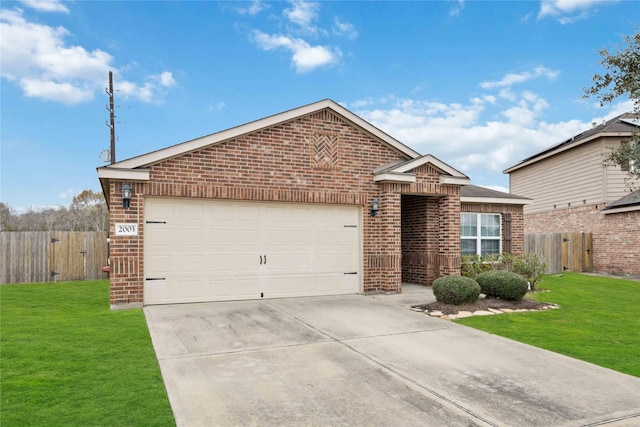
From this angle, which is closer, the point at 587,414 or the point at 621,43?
the point at 587,414

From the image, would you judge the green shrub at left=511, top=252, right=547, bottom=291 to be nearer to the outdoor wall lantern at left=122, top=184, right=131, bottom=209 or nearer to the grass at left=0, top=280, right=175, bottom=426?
the grass at left=0, top=280, right=175, bottom=426

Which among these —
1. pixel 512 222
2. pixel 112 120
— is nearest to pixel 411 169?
pixel 512 222

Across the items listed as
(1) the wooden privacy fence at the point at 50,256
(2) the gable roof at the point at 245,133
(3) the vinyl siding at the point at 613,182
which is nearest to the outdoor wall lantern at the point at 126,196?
(2) the gable roof at the point at 245,133

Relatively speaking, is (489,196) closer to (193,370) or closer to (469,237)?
(469,237)

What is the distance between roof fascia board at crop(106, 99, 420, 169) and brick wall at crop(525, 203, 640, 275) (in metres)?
11.6

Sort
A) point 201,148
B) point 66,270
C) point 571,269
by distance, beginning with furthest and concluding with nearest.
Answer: point 571,269 < point 66,270 < point 201,148

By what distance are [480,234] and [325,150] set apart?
666 cm

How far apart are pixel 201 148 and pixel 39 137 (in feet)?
68.4

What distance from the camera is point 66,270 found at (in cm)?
1561

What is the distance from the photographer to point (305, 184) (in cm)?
1087

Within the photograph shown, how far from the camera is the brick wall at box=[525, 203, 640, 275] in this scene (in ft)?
57.9

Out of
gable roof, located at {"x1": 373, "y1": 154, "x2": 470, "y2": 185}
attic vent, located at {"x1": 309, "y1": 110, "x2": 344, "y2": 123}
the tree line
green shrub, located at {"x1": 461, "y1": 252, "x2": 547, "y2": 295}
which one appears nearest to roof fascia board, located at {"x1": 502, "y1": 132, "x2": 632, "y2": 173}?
green shrub, located at {"x1": 461, "y1": 252, "x2": 547, "y2": 295}

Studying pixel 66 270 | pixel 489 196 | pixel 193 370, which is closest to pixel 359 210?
pixel 489 196

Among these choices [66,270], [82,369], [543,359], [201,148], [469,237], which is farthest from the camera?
[66,270]
